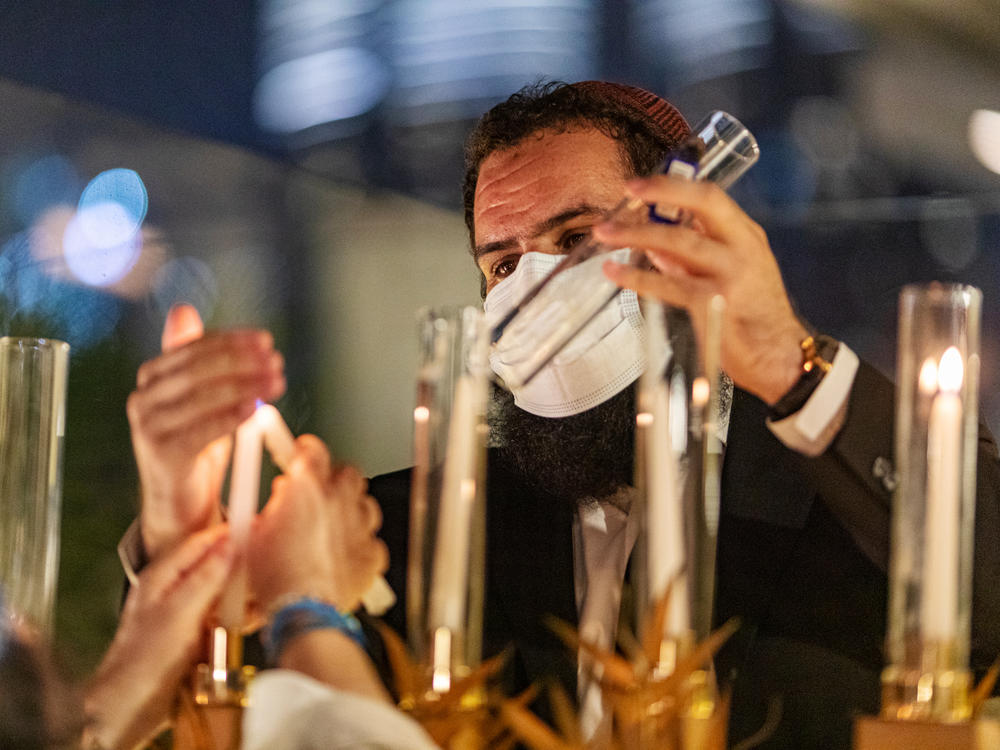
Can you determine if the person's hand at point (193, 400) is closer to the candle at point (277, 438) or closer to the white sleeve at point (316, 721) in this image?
the candle at point (277, 438)

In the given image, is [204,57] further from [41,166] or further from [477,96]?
[477,96]

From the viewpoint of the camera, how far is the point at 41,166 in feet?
7.10

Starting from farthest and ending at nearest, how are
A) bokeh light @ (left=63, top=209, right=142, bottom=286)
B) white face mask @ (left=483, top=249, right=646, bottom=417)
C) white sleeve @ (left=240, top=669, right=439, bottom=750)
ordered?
bokeh light @ (left=63, top=209, right=142, bottom=286) < white face mask @ (left=483, top=249, right=646, bottom=417) < white sleeve @ (left=240, top=669, right=439, bottom=750)

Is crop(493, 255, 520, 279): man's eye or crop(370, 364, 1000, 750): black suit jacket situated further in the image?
crop(493, 255, 520, 279): man's eye

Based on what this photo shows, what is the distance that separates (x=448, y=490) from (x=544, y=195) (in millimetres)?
862

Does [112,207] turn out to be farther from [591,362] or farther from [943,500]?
[943,500]

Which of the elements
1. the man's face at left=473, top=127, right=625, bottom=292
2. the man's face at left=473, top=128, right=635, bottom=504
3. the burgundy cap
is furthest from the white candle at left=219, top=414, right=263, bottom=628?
the burgundy cap

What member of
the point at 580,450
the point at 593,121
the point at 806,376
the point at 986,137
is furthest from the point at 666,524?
the point at 986,137

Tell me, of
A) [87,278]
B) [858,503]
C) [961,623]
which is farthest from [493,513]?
[87,278]

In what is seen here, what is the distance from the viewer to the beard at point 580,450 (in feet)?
4.17

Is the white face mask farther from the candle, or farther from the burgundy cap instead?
the burgundy cap

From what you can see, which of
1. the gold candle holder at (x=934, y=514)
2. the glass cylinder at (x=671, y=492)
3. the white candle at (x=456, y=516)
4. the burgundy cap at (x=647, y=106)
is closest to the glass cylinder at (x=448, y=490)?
the white candle at (x=456, y=516)

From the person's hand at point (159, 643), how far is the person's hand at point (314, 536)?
0.09 feet

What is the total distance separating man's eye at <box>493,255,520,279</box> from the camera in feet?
4.83
